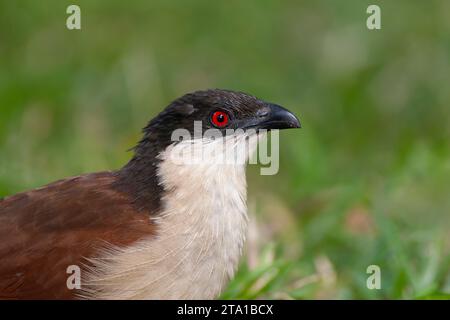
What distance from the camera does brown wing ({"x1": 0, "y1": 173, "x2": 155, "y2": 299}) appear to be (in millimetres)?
4016

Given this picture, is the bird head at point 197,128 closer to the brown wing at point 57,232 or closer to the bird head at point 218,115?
the bird head at point 218,115

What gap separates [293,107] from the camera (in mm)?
8000

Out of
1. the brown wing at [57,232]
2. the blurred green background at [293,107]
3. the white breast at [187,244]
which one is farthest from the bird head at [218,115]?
the blurred green background at [293,107]

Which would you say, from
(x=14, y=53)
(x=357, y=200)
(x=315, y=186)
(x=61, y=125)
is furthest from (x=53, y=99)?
(x=357, y=200)

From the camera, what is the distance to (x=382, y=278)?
16.7 feet

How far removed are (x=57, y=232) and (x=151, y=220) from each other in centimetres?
42

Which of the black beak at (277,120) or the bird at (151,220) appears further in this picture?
the black beak at (277,120)

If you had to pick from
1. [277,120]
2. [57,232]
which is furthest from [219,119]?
[57,232]

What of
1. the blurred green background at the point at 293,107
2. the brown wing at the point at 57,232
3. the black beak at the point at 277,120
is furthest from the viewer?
the blurred green background at the point at 293,107

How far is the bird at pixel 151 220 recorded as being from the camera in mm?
4023

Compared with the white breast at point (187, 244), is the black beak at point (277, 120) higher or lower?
higher

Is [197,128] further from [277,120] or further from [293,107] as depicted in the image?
[293,107]
